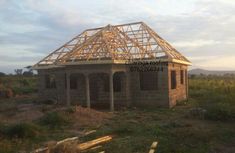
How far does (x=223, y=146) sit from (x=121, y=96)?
1094 centimetres

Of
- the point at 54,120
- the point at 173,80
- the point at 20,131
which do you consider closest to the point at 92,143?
the point at 20,131

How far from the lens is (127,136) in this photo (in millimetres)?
11727

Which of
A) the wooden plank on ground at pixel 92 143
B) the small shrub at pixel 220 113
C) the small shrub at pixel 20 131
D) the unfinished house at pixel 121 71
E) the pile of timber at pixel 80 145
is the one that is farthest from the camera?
the unfinished house at pixel 121 71

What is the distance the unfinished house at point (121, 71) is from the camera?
19750 millimetres

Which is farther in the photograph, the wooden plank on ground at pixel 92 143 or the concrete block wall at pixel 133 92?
the concrete block wall at pixel 133 92

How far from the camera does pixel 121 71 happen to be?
20359 millimetres

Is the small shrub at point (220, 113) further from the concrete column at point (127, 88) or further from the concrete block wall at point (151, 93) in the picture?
the concrete column at point (127, 88)

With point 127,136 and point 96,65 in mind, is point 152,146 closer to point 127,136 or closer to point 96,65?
point 127,136

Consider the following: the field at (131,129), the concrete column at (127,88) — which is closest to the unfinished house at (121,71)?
the concrete column at (127,88)

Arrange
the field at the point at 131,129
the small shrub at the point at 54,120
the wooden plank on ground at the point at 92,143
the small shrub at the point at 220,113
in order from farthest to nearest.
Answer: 1. the small shrub at the point at 220,113
2. the small shrub at the point at 54,120
3. the field at the point at 131,129
4. the wooden plank on ground at the point at 92,143

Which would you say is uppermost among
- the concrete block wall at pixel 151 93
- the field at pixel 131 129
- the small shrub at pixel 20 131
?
the concrete block wall at pixel 151 93

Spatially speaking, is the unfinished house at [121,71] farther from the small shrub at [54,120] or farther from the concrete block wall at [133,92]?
the small shrub at [54,120]

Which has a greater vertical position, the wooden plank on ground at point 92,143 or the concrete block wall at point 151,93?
the concrete block wall at point 151,93

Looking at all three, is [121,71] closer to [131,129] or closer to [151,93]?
[151,93]
